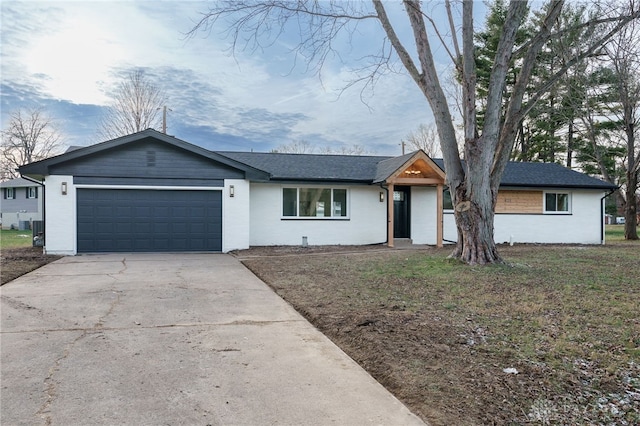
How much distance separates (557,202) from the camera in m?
17.7

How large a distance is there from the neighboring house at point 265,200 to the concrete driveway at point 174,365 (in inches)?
252

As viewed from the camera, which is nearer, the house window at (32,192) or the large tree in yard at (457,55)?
the large tree in yard at (457,55)

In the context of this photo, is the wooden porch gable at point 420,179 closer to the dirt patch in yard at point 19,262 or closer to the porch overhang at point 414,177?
the porch overhang at point 414,177

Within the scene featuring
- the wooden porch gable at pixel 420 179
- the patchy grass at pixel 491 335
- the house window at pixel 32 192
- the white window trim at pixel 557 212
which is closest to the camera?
the patchy grass at pixel 491 335

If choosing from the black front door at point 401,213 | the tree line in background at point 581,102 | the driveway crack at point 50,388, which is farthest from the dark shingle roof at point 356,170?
the driveway crack at point 50,388

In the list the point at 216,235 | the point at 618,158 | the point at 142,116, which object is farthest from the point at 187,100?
the point at 618,158

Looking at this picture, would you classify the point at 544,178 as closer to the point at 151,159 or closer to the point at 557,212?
the point at 557,212

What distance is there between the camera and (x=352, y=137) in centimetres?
3378

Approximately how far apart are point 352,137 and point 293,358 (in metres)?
30.9

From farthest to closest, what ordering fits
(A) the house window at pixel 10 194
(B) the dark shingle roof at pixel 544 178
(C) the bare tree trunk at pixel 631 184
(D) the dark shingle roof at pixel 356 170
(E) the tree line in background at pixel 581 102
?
(A) the house window at pixel 10 194, (C) the bare tree trunk at pixel 631 184, (B) the dark shingle roof at pixel 544 178, (D) the dark shingle roof at pixel 356 170, (E) the tree line in background at pixel 581 102

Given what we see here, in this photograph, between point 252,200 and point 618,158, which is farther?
point 618,158

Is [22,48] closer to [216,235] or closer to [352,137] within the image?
[216,235]

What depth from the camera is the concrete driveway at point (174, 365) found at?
280 cm

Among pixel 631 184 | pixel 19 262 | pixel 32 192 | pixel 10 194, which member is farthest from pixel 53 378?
pixel 10 194
